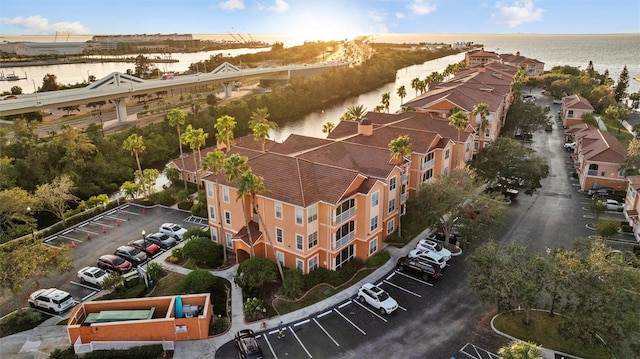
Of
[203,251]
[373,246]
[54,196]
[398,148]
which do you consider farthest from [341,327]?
[54,196]

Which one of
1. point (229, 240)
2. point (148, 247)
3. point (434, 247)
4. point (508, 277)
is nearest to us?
point (508, 277)

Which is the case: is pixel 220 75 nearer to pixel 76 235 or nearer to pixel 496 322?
pixel 76 235

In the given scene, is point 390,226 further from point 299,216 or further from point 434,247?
point 299,216

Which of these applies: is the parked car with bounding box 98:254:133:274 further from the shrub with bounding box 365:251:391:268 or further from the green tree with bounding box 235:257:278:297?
the shrub with bounding box 365:251:391:268

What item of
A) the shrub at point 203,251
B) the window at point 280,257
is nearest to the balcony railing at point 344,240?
the window at point 280,257

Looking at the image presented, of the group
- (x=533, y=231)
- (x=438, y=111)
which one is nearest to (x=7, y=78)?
(x=438, y=111)

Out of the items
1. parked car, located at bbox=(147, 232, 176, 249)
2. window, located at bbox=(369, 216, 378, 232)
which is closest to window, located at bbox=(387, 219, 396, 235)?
window, located at bbox=(369, 216, 378, 232)
